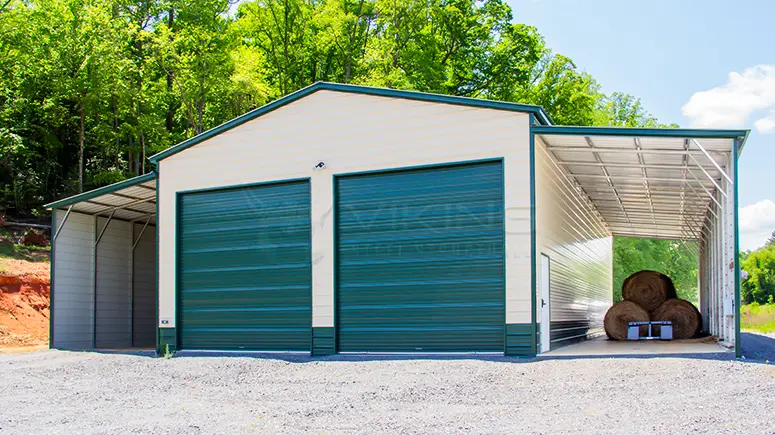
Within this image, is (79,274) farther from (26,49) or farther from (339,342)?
(26,49)

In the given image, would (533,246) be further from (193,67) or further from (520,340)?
(193,67)

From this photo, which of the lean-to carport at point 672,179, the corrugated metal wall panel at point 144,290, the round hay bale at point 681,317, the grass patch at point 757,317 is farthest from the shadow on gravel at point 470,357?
the grass patch at point 757,317

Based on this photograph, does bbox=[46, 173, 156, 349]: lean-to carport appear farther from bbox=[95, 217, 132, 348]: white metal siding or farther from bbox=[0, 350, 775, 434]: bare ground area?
bbox=[0, 350, 775, 434]: bare ground area

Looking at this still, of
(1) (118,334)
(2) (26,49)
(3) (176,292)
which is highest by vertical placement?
(2) (26,49)

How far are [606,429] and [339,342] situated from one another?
7.74 meters

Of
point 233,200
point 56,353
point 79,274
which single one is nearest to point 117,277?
point 79,274

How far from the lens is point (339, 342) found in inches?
564

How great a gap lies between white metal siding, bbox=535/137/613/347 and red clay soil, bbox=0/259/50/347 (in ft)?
52.7

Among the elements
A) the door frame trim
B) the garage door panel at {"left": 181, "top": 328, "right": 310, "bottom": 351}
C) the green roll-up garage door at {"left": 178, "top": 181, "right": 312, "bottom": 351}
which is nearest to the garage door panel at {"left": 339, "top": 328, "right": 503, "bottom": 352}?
the door frame trim

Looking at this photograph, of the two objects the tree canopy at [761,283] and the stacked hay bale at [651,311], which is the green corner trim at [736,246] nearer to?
the stacked hay bale at [651,311]

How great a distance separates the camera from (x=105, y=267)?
816 inches

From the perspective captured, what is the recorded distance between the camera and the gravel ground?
25.6ft

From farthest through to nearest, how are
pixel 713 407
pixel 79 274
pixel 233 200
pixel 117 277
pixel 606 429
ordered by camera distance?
pixel 117 277 → pixel 79 274 → pixel 233 200 → pixel 713 407 → pixel 606 429

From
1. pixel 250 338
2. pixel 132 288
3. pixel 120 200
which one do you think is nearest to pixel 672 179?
pixel 250 338
